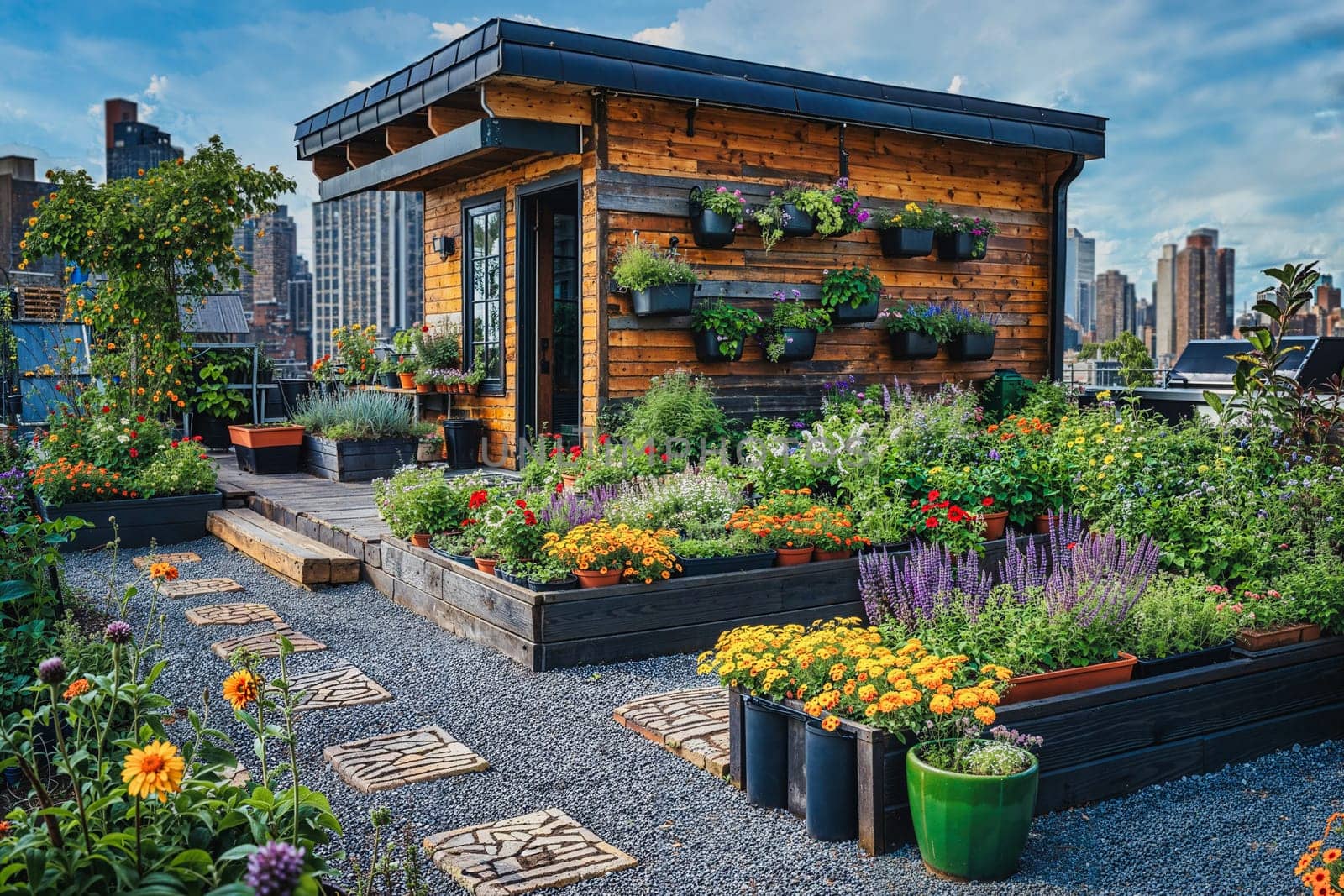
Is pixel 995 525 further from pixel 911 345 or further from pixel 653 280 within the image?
pixel 911 345

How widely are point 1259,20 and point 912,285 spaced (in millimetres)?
13850

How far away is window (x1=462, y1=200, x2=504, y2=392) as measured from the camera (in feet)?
29.1

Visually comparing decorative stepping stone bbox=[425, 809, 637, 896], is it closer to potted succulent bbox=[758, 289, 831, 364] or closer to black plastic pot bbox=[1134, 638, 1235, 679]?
black plastic pot bbox=[1134, 638, 1235, 679]

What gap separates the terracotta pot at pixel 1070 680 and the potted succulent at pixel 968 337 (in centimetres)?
605

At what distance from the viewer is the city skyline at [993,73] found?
14914 mm

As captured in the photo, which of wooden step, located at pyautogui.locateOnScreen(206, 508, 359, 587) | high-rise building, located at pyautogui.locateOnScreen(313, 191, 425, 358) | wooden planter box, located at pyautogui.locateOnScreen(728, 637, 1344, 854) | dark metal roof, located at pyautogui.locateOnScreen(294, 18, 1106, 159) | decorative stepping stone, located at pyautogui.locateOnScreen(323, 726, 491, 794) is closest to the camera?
wooden planter box, located at pyautogui.locateOnScreen(728, 637, 1344, 854)

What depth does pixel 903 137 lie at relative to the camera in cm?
915

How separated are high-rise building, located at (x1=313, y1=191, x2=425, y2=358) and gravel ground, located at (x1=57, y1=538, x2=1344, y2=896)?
38273 mm

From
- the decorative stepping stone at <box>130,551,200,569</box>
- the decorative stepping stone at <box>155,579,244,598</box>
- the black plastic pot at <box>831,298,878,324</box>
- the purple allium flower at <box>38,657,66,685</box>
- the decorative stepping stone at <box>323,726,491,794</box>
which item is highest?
the black plastic pot at <box>831,298,878,324</box>

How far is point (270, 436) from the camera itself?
29.4 feet

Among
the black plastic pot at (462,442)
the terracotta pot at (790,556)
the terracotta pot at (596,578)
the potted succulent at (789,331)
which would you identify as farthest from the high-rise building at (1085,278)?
the terracotta pot at (596,578)

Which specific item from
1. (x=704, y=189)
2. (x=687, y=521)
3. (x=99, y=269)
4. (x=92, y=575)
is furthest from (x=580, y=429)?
(x=99, y=269)

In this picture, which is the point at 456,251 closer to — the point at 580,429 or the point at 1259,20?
the point at 580,429

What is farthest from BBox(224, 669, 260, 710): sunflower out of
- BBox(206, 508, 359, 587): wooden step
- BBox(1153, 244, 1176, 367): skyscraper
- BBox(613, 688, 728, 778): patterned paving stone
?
BBox(1153, 244, 1176, 367): skyscraper
